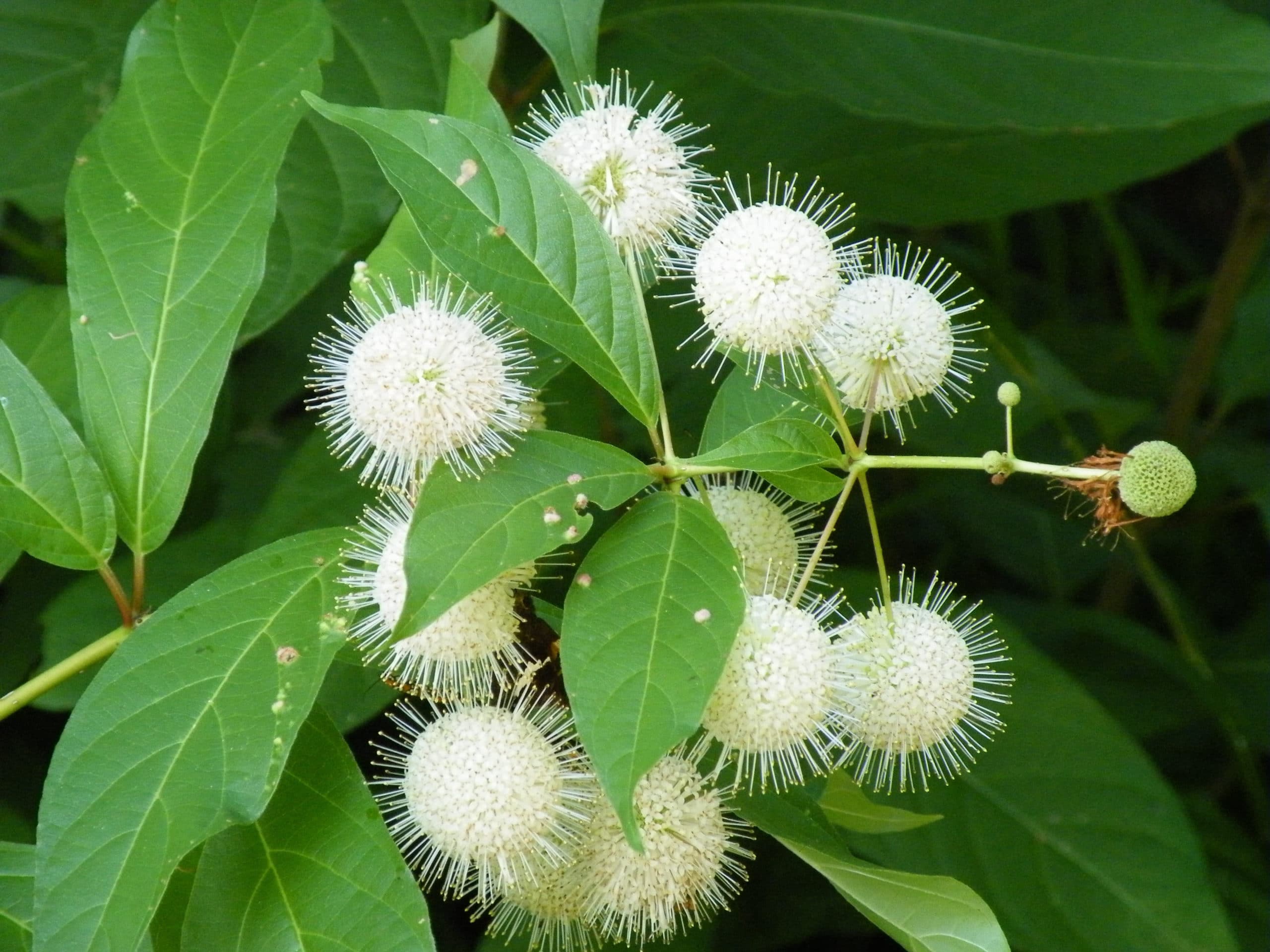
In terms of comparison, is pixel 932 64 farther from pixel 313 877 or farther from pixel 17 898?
pixel 17 898

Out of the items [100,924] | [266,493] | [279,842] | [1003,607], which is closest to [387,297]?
[279,842]

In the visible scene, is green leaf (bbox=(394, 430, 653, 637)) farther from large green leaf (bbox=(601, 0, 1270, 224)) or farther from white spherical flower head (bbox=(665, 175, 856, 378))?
large green leaf (bbox=(601, 0, 1270, 224))

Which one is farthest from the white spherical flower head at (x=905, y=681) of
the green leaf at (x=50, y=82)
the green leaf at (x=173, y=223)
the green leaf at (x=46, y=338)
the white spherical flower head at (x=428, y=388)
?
the green leaf at (x=50, y=82)

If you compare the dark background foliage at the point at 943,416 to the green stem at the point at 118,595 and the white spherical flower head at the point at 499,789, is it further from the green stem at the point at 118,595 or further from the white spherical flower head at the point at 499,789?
the white spherical flower head at the point at 499,789

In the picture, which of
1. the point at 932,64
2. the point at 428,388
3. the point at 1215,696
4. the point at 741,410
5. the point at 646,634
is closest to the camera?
the point at 646,634

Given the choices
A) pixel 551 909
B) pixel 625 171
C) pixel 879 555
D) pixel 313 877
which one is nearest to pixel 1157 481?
pixel 879 555

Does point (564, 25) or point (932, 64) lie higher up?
point (932, 64)
